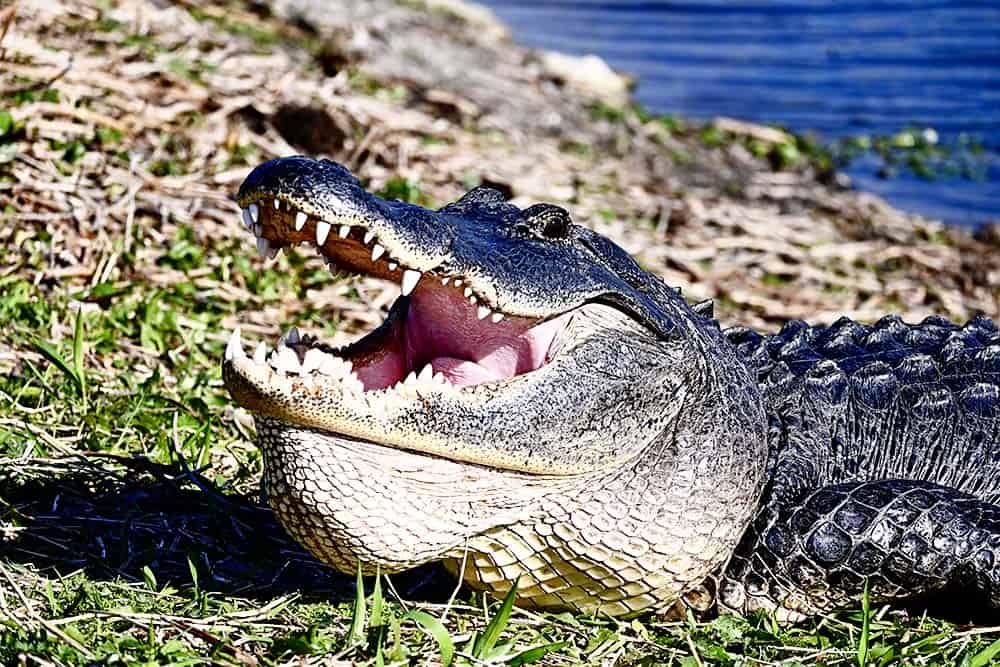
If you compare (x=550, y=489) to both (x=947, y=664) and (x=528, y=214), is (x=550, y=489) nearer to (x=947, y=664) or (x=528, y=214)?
(x=528, y=214)

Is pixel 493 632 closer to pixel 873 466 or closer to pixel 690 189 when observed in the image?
pixel 873 466

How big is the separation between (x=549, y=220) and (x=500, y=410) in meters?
0.54

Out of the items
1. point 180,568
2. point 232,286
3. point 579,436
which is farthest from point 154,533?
point 232,286

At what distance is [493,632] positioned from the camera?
2947 mm

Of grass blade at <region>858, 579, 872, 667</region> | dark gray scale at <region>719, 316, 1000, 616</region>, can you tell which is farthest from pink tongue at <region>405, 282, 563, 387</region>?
grass blade at <region>858, 579, 872, 667</region>

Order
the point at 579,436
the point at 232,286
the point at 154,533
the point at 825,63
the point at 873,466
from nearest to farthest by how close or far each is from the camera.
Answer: the point at 579,436 < the point at 154,533 < the point at 873,466 < the point at 232,286 < the point at 825,63

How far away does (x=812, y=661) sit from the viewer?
3.17 meters

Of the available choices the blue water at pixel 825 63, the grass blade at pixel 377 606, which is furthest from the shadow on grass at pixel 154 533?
the blue water at pixel 825 63

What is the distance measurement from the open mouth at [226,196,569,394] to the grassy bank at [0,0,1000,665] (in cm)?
52

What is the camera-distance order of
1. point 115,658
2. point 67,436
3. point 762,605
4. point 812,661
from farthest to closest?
point 67,436 → point 762,605 → point 812,661 → point 115,658

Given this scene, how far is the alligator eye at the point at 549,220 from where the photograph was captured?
325cm

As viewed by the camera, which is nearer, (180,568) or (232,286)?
(180,568)

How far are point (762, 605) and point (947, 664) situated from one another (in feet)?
1.58

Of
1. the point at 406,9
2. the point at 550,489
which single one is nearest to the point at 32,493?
the point at 550,489
